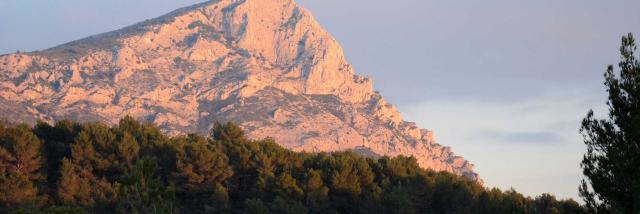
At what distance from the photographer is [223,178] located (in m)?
70.0

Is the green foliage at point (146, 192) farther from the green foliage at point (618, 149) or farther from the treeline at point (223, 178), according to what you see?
the treeline at point (223, 178)

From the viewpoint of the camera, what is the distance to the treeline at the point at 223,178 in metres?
60.6

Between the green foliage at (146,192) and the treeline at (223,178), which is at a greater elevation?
the treeline at (223,178)

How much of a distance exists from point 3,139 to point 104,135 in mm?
7945

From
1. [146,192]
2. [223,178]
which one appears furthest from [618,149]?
[223,178]

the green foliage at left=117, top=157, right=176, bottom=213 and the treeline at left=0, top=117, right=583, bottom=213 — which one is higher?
the treeline at left=0, top=117, right=583, bottom=213

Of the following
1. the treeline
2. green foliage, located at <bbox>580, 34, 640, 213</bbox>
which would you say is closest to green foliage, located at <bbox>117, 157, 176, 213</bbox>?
green foliage, located at <bbox>580, 34, 640, 213</bbox>

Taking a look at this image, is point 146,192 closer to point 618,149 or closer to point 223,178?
point 618,149

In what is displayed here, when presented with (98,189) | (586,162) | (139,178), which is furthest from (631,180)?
(98,189)

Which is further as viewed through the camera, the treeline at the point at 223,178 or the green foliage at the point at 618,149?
the treeline at the point at 223,178

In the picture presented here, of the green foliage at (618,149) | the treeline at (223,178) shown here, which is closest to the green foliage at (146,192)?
the green foliage at (618,149)

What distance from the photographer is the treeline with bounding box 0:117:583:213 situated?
6062 centimetres

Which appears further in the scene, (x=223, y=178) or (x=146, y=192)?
(x=223, y=178)

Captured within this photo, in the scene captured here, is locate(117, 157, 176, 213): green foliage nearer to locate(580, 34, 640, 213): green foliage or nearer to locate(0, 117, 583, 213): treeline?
locate(580, 34, 640, 213): green foliage
